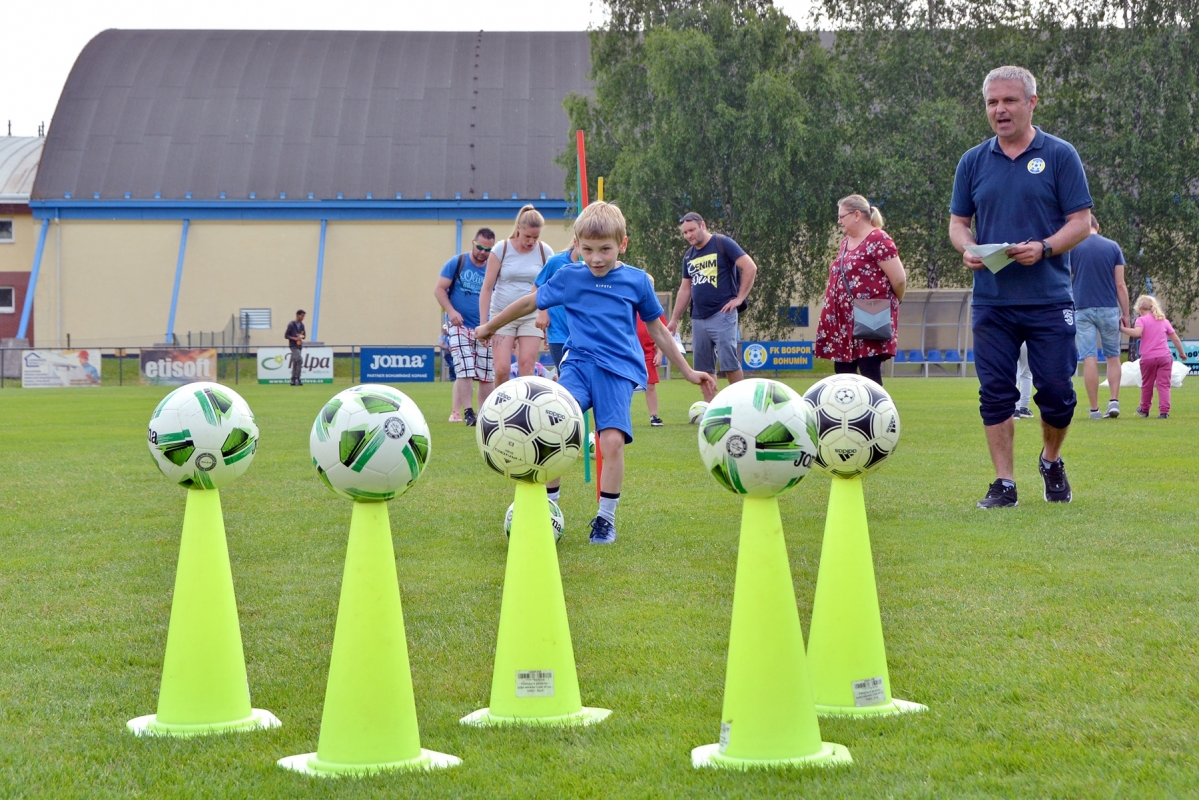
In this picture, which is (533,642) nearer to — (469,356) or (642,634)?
(642,634)

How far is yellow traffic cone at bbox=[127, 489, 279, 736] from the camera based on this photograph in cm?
293

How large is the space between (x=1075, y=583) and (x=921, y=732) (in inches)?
75.6

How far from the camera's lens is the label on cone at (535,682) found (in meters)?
2.96

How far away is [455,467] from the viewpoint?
8.90 meters

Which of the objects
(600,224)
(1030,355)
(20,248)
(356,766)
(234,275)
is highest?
(20,248)

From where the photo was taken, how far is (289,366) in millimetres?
30641

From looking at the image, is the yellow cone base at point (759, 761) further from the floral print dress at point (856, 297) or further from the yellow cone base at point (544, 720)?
the floral print dress at point (856, 297)

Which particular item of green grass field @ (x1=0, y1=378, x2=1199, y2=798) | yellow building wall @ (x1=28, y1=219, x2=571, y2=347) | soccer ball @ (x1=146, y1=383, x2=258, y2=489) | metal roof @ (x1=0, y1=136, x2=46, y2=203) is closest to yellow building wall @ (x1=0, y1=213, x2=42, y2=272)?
metal roof @ (x1=0, y1=136, x2=46, y2=203)

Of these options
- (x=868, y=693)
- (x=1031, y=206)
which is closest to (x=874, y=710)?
(x=868, y=693)

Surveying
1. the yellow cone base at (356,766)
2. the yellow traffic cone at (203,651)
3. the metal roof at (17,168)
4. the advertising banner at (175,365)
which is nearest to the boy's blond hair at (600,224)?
the yellow traffic cone at (203,651)

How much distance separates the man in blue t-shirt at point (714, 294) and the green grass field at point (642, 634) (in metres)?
3.91

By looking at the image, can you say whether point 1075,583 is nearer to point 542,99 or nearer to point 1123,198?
point 1123,198

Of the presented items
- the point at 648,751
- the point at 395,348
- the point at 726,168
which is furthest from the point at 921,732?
the point at 726,168

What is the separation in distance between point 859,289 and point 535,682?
574 cm
